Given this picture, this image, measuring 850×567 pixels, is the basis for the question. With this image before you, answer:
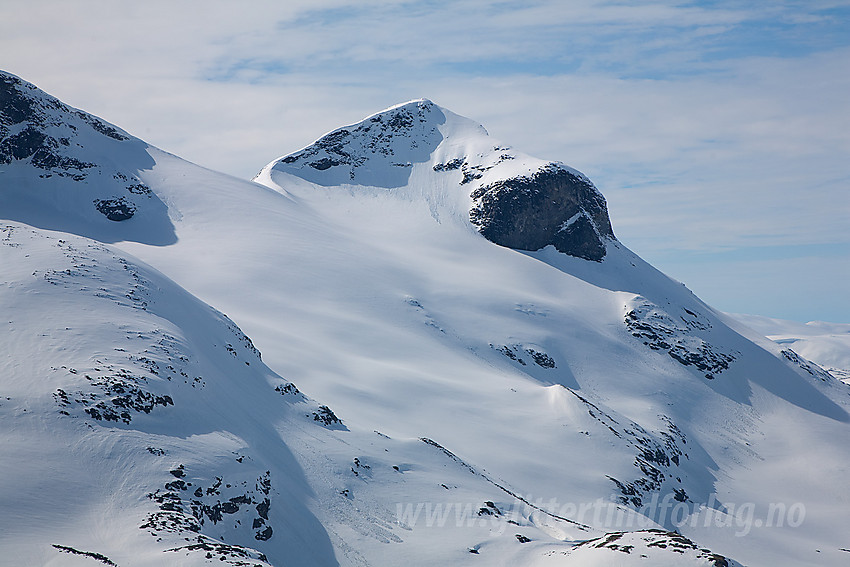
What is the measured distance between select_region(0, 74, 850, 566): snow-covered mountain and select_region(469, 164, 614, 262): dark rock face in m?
0.36

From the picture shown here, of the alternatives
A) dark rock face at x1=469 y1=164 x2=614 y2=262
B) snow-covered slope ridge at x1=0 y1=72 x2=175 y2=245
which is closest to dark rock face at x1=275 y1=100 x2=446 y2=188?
dark rock face at x1=469 y1=164 x2=614 y2=262

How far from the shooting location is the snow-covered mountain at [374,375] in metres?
25.2

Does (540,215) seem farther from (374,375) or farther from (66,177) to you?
(66,177)

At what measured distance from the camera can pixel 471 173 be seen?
4011 inches

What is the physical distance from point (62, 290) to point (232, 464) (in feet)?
41.0

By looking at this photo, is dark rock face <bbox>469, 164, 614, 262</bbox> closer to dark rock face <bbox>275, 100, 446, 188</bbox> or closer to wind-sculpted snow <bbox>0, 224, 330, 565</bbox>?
dark rock face <bbox>275, 100, 446, 188</bbox>

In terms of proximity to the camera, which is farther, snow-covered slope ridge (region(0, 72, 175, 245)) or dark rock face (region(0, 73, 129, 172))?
dark rock face (region(0, 73, 129, 172))

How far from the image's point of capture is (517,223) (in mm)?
92188

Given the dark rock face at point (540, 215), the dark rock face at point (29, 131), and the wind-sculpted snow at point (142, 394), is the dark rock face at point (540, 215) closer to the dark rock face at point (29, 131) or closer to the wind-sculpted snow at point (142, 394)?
the dark rock face at point (29, 131)

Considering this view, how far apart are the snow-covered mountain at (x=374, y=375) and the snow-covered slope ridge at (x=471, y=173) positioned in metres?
0.43

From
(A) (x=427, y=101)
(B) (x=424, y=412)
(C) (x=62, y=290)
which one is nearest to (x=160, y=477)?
(C) (x=62, y=290)

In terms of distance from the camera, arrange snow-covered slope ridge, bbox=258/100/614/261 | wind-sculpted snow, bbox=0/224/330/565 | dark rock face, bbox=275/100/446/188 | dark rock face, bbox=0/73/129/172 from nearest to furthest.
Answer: wind-sculpted snow, bbox=0/224/330/565 → dark rock face, bbox=0/73/129/172 → snow-covered slope ridge, bbox=258/100/614/261 → dark rock face, bbox=275/100/446/188

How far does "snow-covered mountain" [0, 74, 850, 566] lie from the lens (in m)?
25.2

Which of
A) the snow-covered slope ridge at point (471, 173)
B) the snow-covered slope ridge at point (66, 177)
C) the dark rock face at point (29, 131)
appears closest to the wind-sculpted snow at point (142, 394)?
the snow-covered slope ridge at point (66, 177)
